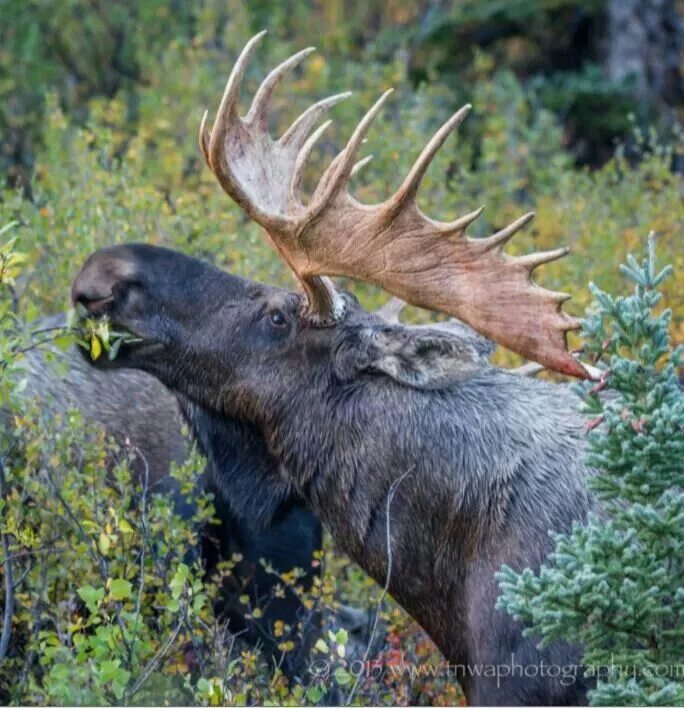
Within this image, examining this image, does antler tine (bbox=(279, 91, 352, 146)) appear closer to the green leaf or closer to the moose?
the moose

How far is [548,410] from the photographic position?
5824 mm

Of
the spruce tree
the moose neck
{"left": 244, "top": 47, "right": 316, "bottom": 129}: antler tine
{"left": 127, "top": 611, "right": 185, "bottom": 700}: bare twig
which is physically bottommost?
{"left": 127, "top": 611, "right": 185, "bottom": 700}: bare twig

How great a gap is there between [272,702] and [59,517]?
1.26 meters

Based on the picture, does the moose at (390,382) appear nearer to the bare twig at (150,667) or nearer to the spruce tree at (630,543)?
the spruce tree at (630,543)

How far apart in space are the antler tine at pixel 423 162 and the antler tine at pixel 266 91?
74 cm

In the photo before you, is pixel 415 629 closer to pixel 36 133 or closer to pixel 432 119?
pixel 432 119

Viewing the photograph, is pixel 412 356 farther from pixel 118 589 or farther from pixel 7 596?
pixel 7 596

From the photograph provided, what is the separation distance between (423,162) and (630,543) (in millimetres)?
1355

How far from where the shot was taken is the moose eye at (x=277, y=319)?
601 centimetres

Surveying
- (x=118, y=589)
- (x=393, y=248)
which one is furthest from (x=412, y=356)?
(x=118, y=589)

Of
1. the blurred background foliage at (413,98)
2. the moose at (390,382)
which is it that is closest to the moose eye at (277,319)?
the moose at (390,382)

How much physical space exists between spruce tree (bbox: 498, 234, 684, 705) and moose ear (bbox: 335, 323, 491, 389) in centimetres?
103

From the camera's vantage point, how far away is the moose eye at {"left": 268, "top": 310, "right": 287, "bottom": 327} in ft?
19.7

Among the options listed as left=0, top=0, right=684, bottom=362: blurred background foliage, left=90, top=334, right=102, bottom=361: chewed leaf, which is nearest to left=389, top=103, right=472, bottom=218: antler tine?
left=90, top=334, right=102, bottom=361: chewed leaf
